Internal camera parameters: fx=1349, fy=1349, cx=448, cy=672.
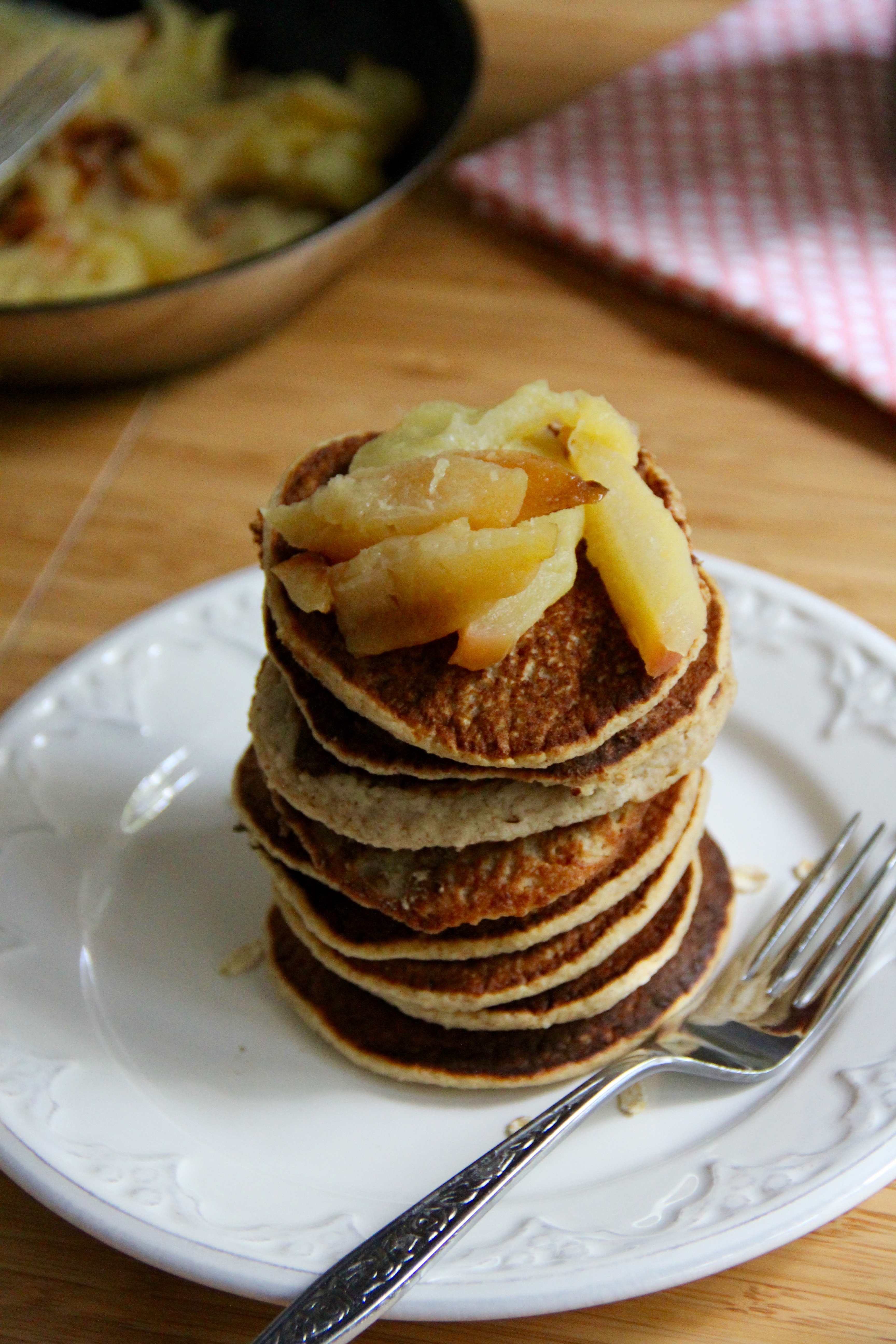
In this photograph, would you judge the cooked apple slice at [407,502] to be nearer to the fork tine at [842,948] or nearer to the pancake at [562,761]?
the pancake at [562,761]

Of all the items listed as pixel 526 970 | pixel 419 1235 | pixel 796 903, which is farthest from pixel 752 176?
pixel 419 1235

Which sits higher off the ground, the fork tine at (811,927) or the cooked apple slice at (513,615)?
the cooked apple slice at (513,615)

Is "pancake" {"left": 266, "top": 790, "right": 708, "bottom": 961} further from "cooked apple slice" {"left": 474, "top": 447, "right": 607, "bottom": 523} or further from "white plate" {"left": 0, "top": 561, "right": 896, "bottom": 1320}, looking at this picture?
"cooked apple slice" {"left": 474, "top": 447, "right": 607, "bottom": 523}

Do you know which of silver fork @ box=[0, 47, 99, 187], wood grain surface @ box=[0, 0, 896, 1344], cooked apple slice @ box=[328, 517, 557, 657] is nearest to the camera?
cooked apple slice @ box=[328, 517, 557, 657]

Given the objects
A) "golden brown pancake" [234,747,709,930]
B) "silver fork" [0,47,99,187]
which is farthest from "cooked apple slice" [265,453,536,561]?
"silver fork" [0,47,99,187]

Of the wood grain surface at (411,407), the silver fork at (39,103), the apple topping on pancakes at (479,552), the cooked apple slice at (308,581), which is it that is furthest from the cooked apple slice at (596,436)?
the silver fork at (39,103)

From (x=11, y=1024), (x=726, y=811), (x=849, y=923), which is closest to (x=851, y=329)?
(x=726, y=811)

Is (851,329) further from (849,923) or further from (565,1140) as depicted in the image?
(565,1140)
